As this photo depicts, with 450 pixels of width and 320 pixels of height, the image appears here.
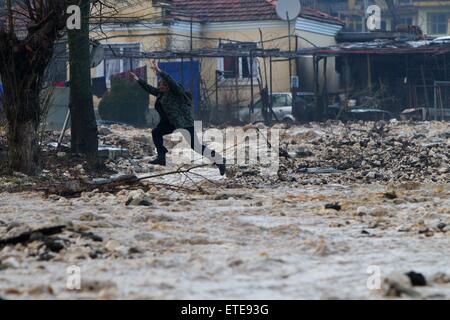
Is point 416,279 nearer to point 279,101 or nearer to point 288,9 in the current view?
point 279,101

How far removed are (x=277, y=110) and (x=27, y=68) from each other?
23.5 meters

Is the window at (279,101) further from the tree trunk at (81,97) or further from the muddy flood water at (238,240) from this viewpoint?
the muddy flood water at (238,240)

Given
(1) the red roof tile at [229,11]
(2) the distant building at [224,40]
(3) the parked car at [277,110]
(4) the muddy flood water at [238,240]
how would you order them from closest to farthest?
(4) the muddy flood water at [238,240] → (3) the parked car at [277,110] → (2) the distant building at [224,40] → (1) the red roof tile at [229,11]

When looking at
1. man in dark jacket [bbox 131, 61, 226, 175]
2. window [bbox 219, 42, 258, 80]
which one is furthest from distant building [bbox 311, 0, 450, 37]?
man in dark jacket [bbox 131, 61, 226, 175]

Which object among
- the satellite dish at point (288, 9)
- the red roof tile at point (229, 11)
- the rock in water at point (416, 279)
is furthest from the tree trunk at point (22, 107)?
the red roof tile at point (229, 11)

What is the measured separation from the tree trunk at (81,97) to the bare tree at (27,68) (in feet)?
8.05

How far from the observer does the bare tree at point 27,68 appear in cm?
1577

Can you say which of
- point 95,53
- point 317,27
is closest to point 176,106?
point 95,53

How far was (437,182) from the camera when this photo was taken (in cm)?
1575

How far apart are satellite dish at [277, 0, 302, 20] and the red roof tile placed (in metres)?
1.57

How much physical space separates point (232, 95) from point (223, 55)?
4107 mm

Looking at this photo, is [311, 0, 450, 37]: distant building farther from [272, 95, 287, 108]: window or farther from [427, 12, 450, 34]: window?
[272, 95, 287, 108]: window

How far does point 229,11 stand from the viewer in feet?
150

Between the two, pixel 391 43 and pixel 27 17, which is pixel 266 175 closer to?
pixel 27 17
